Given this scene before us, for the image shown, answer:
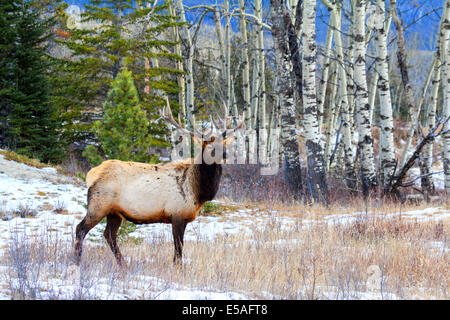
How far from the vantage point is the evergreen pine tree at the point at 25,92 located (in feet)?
45.1

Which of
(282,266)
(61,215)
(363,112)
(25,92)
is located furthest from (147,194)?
(25,92)

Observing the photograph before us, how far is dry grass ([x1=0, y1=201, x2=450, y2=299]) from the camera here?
3.53 m

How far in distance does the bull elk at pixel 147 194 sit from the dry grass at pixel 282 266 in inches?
14.8

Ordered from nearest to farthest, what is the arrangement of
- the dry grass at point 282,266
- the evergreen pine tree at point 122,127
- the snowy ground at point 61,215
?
the dry grass at point 282,266
the evergreen pine tree at point 122,127
the snowy ground at point 61,215

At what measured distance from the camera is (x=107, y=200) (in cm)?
451

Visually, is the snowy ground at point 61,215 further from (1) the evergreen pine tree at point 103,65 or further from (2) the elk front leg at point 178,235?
(1) the evergreen pine tree at point 103,65

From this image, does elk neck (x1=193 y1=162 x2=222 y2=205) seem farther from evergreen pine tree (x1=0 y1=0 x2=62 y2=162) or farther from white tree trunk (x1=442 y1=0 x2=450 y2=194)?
evergreen pine tree (x1=0 y1=0 x2=62 y2=162)

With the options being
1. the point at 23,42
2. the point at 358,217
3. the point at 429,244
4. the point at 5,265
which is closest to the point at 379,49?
the point at 358,217

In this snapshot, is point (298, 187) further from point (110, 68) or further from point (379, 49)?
point (110, 68)

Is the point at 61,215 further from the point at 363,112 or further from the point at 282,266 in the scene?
the point at 363,112

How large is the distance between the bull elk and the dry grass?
38cm

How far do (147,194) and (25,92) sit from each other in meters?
12.0

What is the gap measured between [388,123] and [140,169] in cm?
693

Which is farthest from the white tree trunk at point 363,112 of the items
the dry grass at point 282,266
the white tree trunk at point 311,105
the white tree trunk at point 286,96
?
the dry grass at point 282,266
